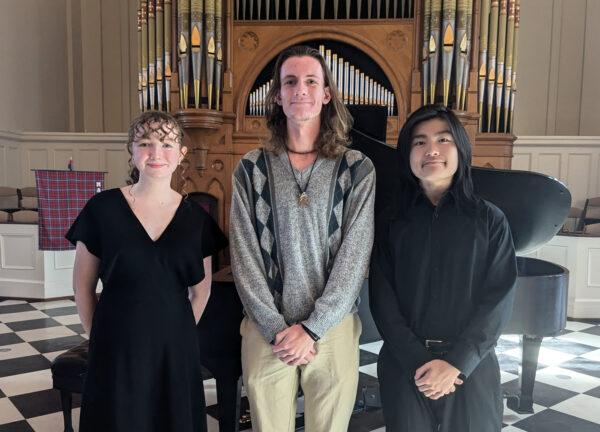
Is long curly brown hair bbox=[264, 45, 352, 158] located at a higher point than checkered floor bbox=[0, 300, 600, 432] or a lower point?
higher

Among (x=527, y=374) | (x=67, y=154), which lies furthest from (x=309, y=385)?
(x=67, y=154)

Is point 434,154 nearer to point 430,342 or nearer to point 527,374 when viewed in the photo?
point 430,342

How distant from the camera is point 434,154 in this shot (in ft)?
5.08

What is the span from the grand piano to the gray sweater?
0.37 m

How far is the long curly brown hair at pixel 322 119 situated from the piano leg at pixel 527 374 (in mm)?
1671

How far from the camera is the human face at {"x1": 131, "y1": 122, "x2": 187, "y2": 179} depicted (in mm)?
1538

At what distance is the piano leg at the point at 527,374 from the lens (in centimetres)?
271

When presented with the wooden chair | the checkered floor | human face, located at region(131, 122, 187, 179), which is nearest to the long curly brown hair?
human face, located at region(131, 122, 187, 179)

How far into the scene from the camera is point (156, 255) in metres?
1.52

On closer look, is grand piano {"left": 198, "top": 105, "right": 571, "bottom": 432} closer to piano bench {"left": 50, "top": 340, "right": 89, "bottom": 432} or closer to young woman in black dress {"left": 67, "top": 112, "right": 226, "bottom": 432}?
young woman in black dress {"left": 67, "top": 112, "right": 226, "bottom": 432}

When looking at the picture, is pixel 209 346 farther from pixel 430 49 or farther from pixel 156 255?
pixel 430 49

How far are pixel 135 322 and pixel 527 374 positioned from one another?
6.98 feet

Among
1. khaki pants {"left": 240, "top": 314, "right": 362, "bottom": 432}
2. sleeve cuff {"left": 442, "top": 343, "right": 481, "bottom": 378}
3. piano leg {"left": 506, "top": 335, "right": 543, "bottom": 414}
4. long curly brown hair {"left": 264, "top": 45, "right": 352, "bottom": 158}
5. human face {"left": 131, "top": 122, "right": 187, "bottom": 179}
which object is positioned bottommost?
piano leg {"left": 506, "top": 335, "right": 543, "bottom": 414}

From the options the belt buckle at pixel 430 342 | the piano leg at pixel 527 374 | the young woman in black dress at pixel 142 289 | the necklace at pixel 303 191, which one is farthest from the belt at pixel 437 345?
the piano leg at pixel 527 374
